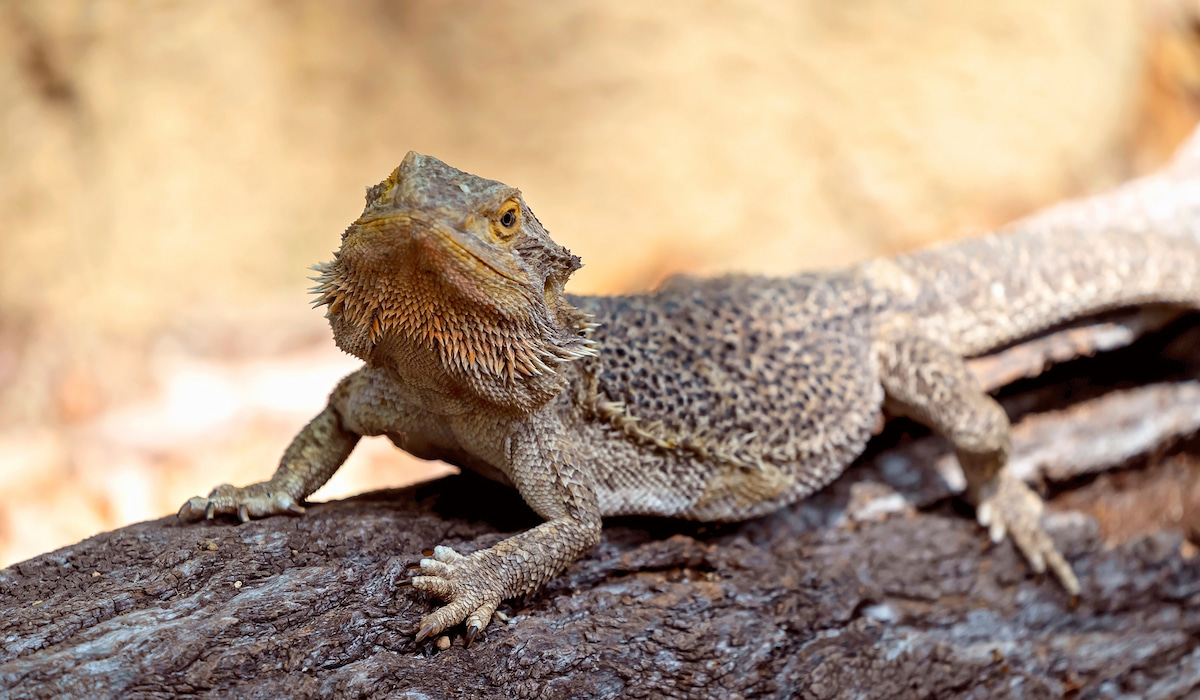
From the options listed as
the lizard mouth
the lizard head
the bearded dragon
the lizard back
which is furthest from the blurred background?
the lizard mouth

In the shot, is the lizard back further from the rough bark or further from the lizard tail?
the lizard tail

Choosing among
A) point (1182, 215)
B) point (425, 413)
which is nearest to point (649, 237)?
point (1182, 215)

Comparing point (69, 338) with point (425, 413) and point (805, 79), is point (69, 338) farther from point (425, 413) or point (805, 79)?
point (805, 79)

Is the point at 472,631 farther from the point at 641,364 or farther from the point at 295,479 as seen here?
the point at 641,364

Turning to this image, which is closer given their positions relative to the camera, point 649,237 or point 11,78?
point 11,78

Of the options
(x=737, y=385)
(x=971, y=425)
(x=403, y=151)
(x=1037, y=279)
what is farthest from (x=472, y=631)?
(x=403, y=151)

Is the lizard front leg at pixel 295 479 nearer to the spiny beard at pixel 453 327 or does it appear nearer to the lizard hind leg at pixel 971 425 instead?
the spiny beard at pixel 453 327

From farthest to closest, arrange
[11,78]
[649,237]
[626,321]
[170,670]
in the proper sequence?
[649,237] → [11,78] → [626,321] → [170,670]
